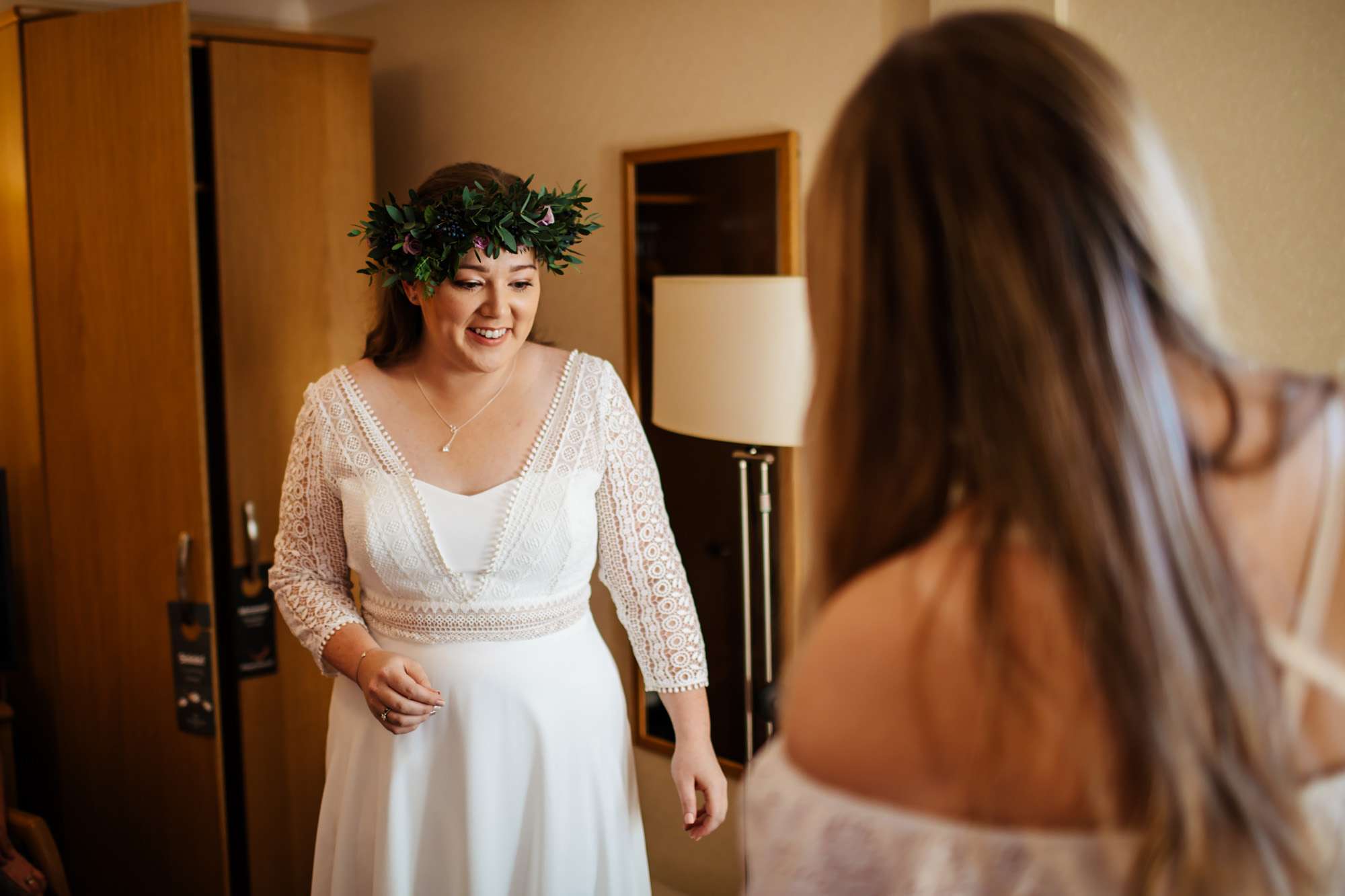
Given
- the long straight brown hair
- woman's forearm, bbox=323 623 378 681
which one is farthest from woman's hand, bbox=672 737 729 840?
the long straight brown hair

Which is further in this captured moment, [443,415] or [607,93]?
[607,93]

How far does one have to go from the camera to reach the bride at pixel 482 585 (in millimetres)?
1763

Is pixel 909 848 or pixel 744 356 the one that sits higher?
pixel 744 356

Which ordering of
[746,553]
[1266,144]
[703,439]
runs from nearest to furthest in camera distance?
[1266,144]
[746,553]
[703,439]

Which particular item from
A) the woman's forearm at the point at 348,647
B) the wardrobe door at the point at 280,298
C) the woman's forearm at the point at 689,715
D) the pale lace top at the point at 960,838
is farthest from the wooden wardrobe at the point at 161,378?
the pale lace top at the point at 960,838

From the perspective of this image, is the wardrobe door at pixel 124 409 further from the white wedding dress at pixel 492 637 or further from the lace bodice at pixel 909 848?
the lace bodice at pixel 909 848

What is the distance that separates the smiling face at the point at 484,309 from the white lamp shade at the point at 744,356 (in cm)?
31

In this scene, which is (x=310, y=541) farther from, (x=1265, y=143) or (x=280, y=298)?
(x=1265, y=143)

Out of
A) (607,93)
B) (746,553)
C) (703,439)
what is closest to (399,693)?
(746,553)

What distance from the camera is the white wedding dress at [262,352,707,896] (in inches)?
69.4

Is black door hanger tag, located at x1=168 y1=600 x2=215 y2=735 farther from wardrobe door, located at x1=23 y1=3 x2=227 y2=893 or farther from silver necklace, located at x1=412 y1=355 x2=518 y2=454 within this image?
silver necklace, located at x1=412 y1=355 x2=518 y2=454

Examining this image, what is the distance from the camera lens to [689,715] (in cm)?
180

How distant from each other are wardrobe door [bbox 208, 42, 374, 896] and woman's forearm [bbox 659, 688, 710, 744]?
4.75ft

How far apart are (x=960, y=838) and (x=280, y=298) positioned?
2.54 m
